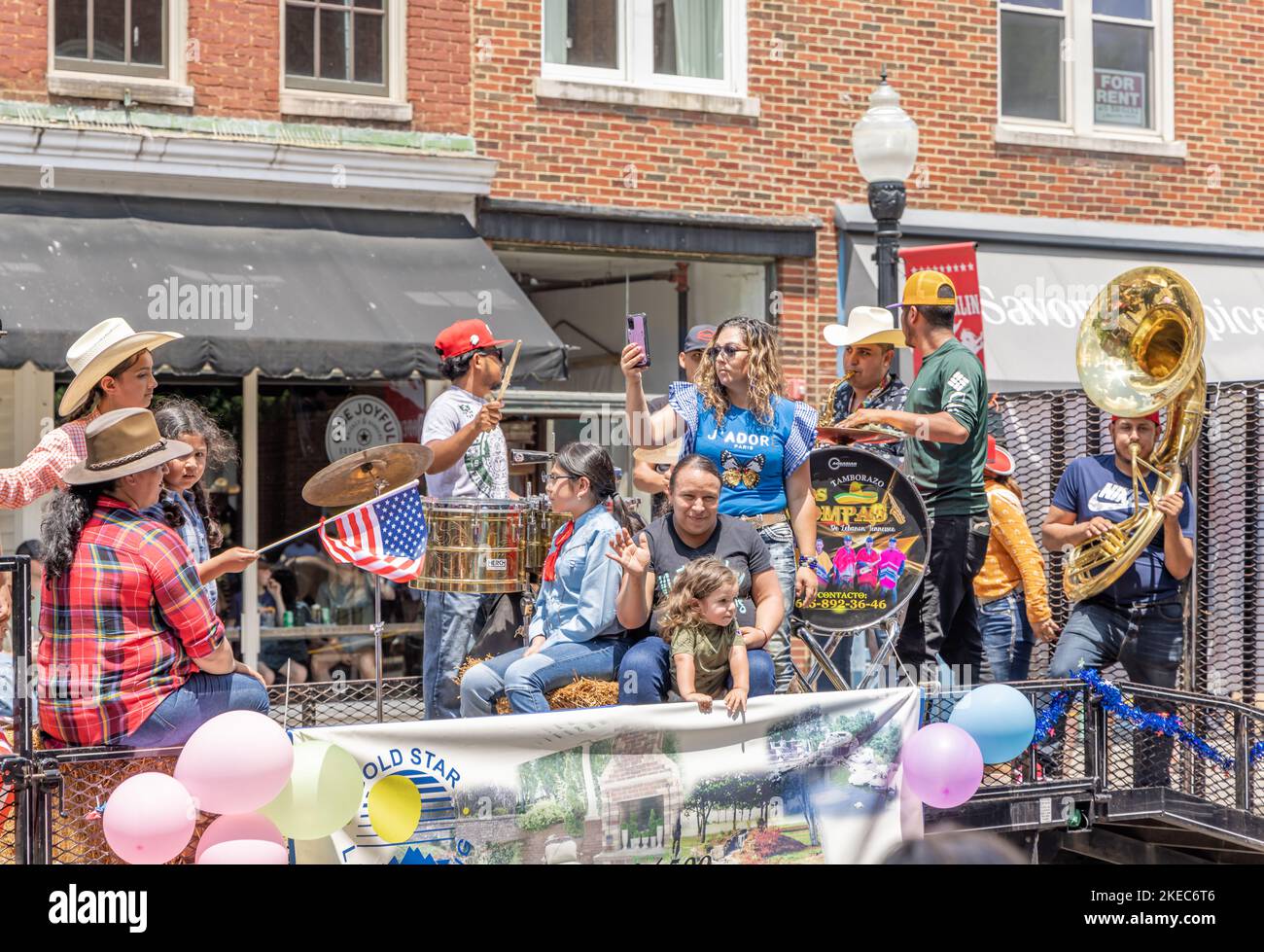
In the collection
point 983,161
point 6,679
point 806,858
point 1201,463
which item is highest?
point 983,161

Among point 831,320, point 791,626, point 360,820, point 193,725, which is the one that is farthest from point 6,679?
point 831,320

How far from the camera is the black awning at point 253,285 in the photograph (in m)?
9.93

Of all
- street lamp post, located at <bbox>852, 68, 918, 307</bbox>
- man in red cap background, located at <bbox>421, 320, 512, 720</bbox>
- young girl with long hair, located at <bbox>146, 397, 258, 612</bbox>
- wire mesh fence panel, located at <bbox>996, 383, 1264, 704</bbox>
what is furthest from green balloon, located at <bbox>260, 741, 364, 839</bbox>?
street lamp post, located at <bbox>852, 68, 918, 307</bbox>

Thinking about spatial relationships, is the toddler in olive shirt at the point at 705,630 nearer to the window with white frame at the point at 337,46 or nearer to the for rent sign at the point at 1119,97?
the window with white frame at the point at 337,46

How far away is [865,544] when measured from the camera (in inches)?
287

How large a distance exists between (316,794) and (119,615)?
90 centimetres

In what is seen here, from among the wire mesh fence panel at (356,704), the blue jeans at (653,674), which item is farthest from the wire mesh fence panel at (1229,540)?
the wire mesh fence panel at (356,704)

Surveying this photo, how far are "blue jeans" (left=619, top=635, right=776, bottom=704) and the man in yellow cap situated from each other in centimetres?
137

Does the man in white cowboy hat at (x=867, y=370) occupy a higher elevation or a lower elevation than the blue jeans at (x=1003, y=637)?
higher

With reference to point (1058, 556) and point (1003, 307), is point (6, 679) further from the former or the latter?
point (1003, 307)

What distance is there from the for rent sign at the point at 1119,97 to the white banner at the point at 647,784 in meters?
9.36

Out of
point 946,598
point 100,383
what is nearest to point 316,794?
Answer: point 100,383

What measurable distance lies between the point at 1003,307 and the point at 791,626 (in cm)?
687

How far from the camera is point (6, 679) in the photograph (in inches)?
276
